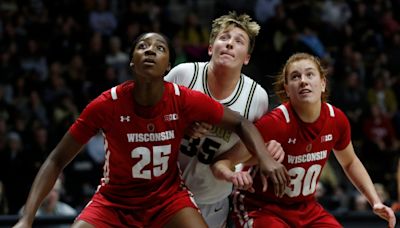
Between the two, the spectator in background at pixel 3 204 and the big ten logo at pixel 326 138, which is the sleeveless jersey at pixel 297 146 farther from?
the spectator in background at pixel 3 204

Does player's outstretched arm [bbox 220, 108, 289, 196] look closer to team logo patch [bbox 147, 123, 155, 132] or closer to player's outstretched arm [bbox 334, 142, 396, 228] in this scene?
team logo patch [bbox 147, 123, 155, 132]

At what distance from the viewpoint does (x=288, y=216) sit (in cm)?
510

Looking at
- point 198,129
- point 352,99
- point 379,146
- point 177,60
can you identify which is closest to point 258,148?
point 198,129

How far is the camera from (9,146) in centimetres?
923

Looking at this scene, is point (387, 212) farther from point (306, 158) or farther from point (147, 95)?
point (147, 95)

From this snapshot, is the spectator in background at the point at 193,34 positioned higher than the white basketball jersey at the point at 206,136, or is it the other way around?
the spectator in background at the point at 193,34

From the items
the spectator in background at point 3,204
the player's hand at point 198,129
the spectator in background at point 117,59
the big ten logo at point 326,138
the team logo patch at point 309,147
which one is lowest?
the spectator in background at point 3,204

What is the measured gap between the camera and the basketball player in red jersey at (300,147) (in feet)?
16.7

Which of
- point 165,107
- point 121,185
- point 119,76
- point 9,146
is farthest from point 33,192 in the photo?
point 119,76

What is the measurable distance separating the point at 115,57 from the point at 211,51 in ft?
19.0

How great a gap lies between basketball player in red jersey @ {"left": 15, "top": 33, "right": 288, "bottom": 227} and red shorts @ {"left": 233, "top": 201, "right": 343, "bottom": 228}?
47 centimetres

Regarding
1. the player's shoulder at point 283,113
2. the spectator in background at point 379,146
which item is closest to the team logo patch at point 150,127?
the player's shoulder at point 283,113

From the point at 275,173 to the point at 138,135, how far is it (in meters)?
0.81

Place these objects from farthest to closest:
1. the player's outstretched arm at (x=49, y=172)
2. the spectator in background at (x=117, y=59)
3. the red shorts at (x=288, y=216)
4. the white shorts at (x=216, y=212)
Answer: the spectator in background at (x=117, y=59) → the white shorts at (x=216, y=212) → the red shorts at (x=288, y=216) → the player's outstretched arm at (x=49, y=172)
